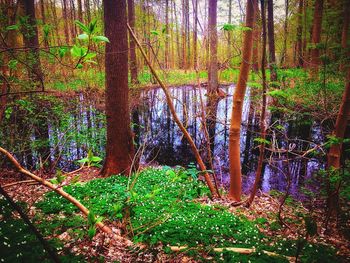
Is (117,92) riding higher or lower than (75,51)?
lower

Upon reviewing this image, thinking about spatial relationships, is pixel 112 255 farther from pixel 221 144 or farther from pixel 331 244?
pixel 221 144

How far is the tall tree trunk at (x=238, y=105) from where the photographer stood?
5.18 meters

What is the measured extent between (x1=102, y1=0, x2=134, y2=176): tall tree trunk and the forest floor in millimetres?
855

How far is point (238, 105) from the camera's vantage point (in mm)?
5746

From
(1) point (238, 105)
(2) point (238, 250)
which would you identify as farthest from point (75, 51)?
(1) point (238, 105)

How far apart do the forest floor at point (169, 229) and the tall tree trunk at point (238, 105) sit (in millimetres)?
612

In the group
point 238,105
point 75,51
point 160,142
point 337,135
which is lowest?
point 160,142

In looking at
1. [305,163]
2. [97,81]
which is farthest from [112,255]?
[97,81]

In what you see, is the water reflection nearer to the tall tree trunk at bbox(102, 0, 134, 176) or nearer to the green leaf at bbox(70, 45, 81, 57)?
the tall tree trunk at bbox(102, 0, 134, 176)

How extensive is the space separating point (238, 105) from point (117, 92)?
3331mm

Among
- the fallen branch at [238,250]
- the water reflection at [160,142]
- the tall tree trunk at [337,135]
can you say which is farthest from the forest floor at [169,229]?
the water reflection at [160,142]

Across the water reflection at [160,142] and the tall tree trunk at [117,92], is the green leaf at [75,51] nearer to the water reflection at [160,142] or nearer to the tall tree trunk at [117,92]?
the water reflection at [160,142]

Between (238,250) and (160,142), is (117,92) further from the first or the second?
(160,142)

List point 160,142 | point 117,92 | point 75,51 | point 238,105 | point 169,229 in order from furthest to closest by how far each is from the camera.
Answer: point 160,142, point 117,92, point 238,105, point 169,229, point 75,51
